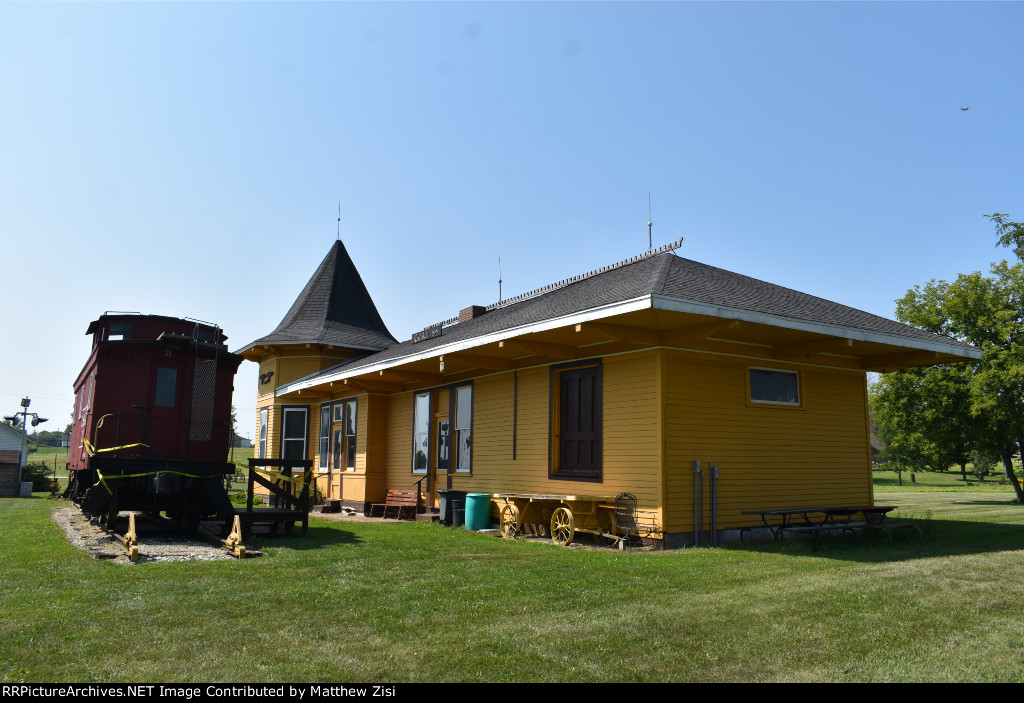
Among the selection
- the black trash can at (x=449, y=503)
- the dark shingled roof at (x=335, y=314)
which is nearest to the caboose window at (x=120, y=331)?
the black trash can at (x=449, y=503)

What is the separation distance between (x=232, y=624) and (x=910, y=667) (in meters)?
4.54

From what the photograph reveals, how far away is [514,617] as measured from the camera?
5.74 metres

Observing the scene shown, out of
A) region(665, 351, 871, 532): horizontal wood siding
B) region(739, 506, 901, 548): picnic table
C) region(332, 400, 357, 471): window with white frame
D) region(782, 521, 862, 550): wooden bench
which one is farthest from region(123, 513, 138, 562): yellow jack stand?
region(332, 400, 357, 471): window with white frame

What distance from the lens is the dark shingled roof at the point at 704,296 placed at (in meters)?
9.90

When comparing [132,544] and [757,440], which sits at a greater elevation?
[757,440]

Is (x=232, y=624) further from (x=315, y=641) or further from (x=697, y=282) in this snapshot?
(x=697, y=282)

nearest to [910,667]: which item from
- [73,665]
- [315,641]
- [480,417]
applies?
[315,641]

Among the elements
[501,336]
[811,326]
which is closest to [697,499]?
[811,326]

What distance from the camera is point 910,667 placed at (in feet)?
14.7

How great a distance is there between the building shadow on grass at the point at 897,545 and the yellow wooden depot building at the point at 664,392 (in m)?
0.92

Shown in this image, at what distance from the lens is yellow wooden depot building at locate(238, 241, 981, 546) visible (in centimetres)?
1041

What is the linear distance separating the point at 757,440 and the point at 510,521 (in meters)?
4.12

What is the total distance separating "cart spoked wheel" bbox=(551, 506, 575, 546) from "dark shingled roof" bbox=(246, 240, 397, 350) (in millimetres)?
11808

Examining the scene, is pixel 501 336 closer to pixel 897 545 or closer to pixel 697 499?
pixel 697 499
